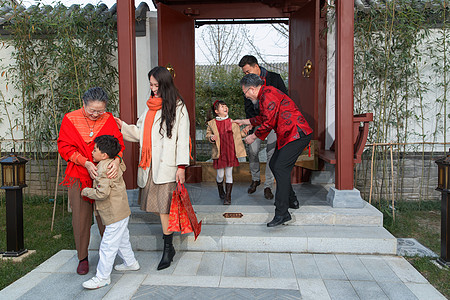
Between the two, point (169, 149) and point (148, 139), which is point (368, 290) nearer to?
point (169, 149)

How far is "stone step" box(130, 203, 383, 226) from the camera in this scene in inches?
153

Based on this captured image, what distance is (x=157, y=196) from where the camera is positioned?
3164mm

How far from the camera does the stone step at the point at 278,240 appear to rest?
350 centimetres

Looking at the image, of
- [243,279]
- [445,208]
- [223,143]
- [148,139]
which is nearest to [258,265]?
[243,279]

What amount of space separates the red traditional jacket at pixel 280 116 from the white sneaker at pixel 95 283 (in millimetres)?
1995

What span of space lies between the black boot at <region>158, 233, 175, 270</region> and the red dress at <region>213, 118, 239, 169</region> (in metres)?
1.39

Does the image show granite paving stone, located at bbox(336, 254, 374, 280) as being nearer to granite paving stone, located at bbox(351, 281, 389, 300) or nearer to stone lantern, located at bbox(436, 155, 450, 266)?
granite paving stone, located at bbox(351, 281, 389, 300)

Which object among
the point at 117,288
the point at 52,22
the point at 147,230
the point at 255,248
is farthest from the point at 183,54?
the point at 117,288

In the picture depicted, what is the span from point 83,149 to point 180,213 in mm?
947

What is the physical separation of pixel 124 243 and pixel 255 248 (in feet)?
4.05

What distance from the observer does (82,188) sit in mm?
3029

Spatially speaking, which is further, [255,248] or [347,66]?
[347,66]

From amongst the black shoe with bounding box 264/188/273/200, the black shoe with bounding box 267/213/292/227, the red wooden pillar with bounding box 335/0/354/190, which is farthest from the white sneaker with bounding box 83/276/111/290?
the red wooden pillar with bounding box 335/0/354/190

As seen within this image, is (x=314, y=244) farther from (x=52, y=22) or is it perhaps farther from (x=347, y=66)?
(x=52, y=22)
